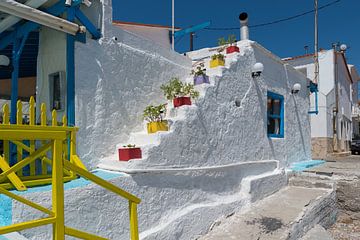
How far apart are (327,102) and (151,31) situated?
45.4 feet

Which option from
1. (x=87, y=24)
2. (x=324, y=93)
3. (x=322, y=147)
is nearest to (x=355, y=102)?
(x=324, y=93)

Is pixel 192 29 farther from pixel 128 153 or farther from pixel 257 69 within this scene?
pixel 128 153

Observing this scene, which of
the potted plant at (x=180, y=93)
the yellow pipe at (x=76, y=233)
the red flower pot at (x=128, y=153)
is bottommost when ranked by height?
the yellow pipe at (x=76, y=233)

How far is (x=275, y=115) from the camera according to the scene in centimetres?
931

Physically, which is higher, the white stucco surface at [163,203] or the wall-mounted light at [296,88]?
the wall-mounted light at [296,88]

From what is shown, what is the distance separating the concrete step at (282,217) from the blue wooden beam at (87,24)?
166 inches

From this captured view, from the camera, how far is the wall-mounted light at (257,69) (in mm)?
A: 7621

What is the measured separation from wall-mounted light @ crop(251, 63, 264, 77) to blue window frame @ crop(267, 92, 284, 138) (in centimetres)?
143

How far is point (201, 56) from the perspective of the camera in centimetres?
891

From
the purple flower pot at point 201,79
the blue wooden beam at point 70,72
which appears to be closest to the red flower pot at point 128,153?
the blue wooden beam at point 70,72

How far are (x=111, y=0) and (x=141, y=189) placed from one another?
3.55 m

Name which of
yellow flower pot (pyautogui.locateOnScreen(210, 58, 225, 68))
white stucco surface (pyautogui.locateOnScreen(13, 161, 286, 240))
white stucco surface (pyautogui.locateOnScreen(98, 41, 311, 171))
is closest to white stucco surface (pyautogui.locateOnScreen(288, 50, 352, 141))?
white stucco surface (pyautogui.locateOnScreen(98, 41, 311, 171))

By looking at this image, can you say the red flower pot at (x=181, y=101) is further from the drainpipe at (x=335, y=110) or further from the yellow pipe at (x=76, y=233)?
the drainpipe at (x=335, y=110)

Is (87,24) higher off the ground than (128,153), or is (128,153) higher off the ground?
(87,24)
